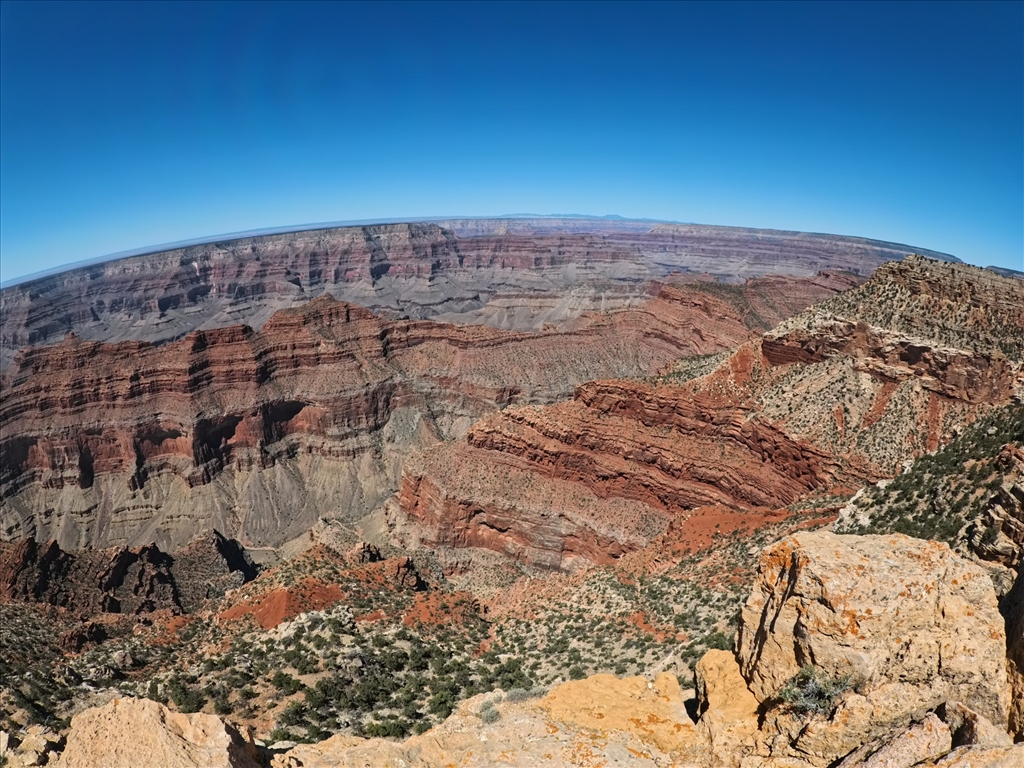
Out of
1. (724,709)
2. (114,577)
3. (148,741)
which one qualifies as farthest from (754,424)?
(114,577)

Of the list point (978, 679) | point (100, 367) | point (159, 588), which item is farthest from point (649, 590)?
point (100, 367)

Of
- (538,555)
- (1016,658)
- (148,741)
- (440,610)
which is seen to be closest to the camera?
(1016,658)

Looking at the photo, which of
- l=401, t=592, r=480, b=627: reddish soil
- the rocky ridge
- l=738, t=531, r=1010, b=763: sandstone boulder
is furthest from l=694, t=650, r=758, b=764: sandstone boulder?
the rocky ridge

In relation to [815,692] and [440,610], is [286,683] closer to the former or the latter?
[440,610]

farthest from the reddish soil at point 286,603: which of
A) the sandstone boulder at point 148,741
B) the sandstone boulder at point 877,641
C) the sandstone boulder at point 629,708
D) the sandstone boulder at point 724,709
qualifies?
the sandstone boulder at point 877,641

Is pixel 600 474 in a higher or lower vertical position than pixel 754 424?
lower

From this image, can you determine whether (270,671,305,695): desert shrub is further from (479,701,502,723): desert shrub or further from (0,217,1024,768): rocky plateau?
(479,701,502,723): desert shrub
